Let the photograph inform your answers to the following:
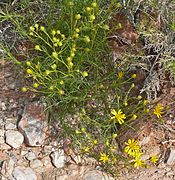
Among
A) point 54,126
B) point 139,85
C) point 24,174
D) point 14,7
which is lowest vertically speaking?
point 24,174

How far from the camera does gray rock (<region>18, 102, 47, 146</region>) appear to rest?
246cm

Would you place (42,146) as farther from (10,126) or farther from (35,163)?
(10,126)

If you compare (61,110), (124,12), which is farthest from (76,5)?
(61,110)

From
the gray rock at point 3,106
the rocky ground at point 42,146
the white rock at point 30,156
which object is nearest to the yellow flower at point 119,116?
the rocky ground at point 42,146

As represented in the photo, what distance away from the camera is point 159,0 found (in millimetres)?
2545

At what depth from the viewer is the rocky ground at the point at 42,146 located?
2.41 meters

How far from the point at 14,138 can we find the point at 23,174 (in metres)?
0.21

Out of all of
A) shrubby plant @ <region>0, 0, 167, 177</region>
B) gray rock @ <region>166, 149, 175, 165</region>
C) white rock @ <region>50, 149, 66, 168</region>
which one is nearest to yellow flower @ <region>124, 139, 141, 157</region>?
shrubby plant @ <region>0, 0, 167, 177</region>

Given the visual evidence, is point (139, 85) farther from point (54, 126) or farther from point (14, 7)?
point (14, 7)

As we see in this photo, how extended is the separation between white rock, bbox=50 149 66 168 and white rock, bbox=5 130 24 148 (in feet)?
0.62

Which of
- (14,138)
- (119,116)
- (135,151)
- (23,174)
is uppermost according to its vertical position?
(119,116)

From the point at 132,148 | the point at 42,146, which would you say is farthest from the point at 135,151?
the point at 42,146

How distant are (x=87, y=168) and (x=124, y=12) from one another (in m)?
0.93

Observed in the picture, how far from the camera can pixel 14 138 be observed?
8.02 ft
